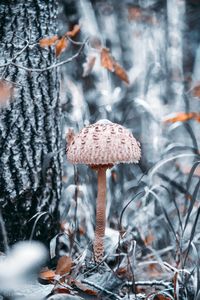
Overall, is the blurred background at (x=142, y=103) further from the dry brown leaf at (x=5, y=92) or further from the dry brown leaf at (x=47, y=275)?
the dry brown leaf at (x=5, y=92)

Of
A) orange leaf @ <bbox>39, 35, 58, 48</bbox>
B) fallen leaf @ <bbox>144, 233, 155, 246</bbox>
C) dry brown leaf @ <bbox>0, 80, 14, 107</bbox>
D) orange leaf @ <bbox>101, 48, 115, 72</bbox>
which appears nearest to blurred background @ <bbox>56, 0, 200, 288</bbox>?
fallen leaf @ <bbox>144, 233, 155, 246</bbox>

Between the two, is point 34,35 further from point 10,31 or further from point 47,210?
point 47,210

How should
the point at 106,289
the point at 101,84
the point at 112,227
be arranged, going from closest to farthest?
the point at 106,289, the point at 112,227, the point at 101,84

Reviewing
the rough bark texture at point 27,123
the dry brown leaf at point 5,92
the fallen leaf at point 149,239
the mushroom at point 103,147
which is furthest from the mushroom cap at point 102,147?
the fallen leaf at point 149,239

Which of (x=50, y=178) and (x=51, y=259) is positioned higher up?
(x=50, y=178)

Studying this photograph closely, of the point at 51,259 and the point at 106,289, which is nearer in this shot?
the point at 106,289

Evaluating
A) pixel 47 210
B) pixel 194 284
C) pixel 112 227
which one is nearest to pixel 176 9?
pixel 112 227

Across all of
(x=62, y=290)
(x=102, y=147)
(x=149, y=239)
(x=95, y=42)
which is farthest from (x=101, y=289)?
(x=95, y=42)
